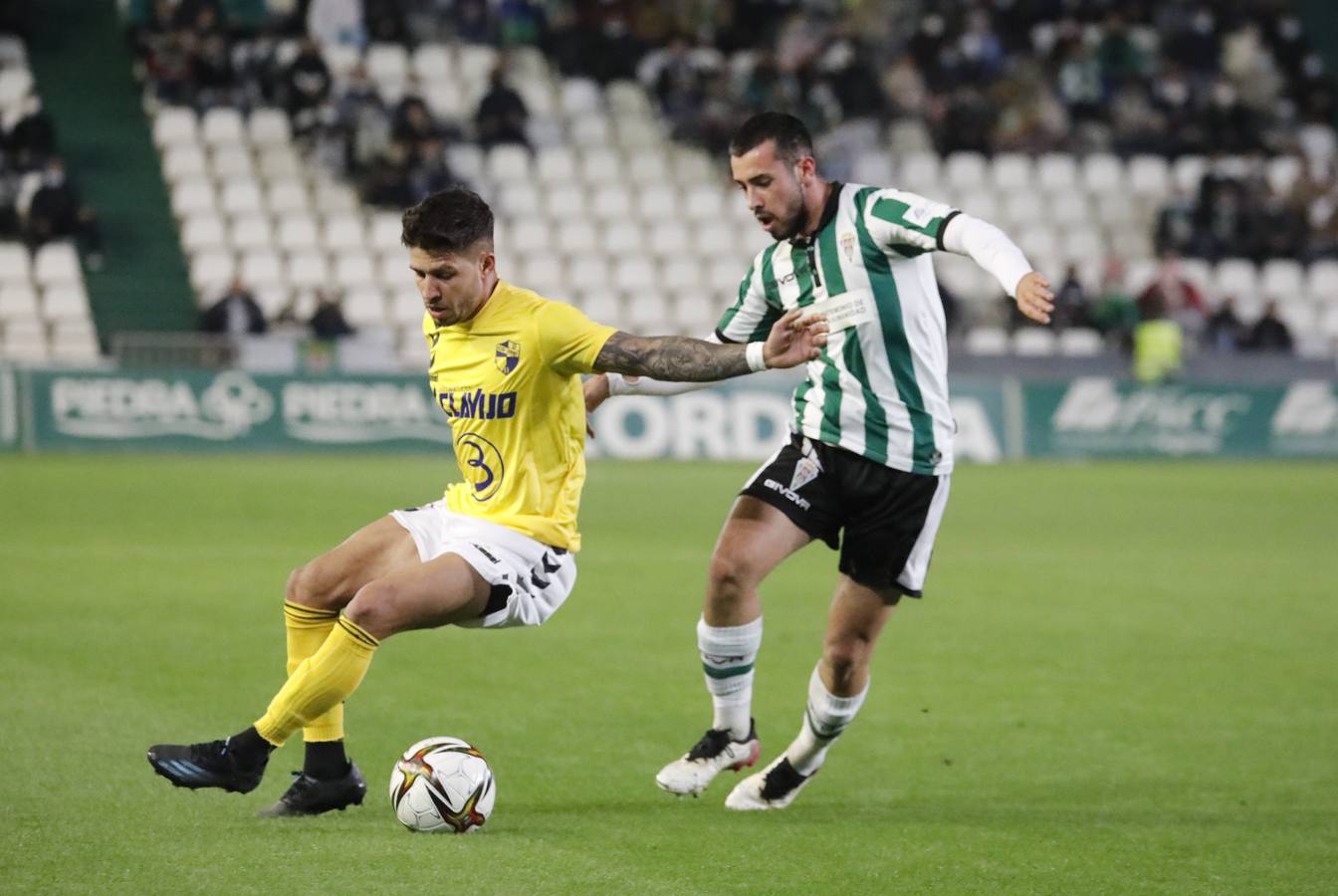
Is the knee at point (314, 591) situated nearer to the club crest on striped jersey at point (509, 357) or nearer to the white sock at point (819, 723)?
the club crest on striped jersey at point (509, 357)

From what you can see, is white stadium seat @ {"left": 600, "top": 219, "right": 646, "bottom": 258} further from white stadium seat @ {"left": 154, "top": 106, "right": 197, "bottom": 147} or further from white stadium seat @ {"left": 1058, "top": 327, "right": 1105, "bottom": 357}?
white stadium seat @ {"left": 1058, "top": 327, "right": 1105, "bottom": 357}

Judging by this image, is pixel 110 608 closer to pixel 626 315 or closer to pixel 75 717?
pixel 75 717

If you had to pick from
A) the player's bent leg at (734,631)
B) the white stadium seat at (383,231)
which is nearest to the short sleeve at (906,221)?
the player's bent leg at (734,631)

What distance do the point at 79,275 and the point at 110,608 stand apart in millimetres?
13512

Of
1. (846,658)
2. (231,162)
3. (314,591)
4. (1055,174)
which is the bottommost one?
(846,658)

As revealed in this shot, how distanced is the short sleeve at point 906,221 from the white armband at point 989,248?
57 millimetres

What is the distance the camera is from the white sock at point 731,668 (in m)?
6.51

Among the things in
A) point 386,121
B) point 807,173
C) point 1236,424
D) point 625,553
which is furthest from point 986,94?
point 807,173

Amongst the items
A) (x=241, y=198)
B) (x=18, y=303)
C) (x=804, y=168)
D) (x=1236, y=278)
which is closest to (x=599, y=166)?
(x=241, y=198)

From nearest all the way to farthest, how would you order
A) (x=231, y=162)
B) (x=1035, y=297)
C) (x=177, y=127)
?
(x=1035, y=297)
(x=231, y=162)
(x=177, y=127)

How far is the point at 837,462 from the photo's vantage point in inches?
259

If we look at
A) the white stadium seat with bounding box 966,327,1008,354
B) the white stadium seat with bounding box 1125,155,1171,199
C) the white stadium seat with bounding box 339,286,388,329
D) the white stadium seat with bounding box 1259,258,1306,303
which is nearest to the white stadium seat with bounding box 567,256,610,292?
the white stadium seat with bounding box 339,286,388,329

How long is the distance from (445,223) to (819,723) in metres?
2.27

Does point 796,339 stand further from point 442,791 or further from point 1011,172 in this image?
point 1011,172
